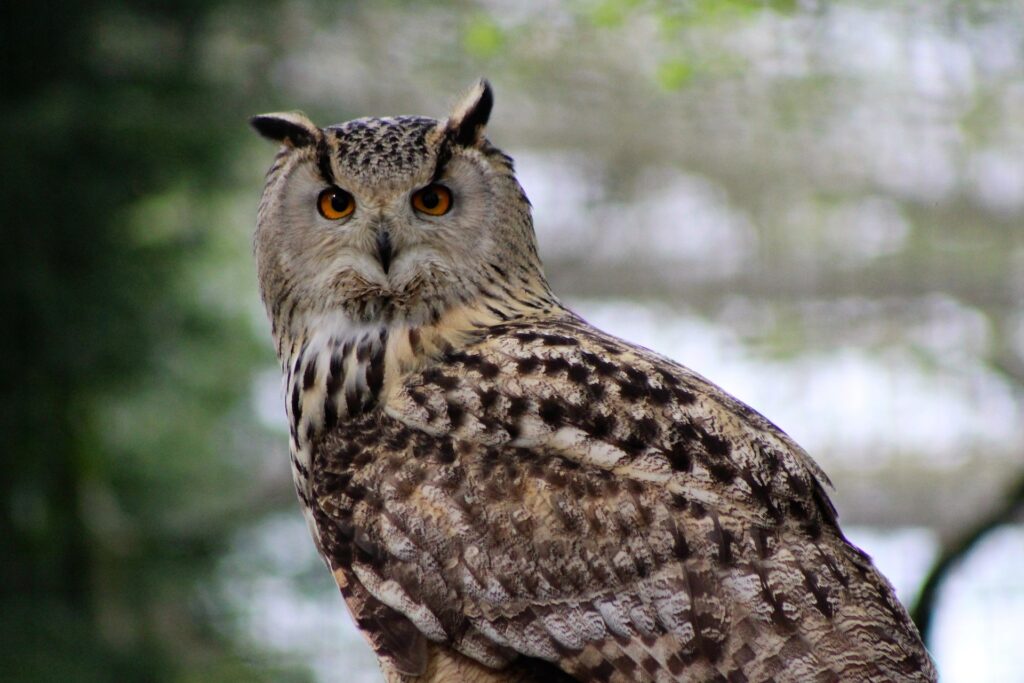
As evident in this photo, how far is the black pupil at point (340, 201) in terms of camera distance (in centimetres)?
215

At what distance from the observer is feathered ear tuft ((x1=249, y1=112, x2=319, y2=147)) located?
2.20m

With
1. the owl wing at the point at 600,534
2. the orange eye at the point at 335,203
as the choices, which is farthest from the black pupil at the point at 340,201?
the owl wing at the point at 600,534

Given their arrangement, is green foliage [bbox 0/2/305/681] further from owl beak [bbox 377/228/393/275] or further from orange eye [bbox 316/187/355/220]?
owl beak [bbox 377/228/393/275]

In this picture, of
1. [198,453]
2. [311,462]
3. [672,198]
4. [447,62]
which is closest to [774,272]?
[672,198]

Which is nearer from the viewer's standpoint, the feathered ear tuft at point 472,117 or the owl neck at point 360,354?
the owl neck at point 360,354

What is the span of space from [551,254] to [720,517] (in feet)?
12.7

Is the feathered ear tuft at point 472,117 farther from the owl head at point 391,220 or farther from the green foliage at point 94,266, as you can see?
the green foliage at point 94,266

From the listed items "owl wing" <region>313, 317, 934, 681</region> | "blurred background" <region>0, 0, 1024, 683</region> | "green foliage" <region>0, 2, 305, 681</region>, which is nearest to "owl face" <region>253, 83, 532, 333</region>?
"owl wing" <region>313, 317, 934, 681</region>

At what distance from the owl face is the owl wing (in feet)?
0.76

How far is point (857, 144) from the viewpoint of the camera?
535 centimetres

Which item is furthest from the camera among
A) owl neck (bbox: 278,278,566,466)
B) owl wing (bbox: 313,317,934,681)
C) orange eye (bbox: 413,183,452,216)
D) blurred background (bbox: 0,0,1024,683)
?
blurred background (bbox: 0,0,1024,683)

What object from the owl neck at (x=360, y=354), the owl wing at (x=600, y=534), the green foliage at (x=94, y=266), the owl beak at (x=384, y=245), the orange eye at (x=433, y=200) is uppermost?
the green foliage at (x=94, y=266)

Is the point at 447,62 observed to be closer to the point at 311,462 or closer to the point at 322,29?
the point at 322,29

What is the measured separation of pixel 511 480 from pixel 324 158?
672 mm
